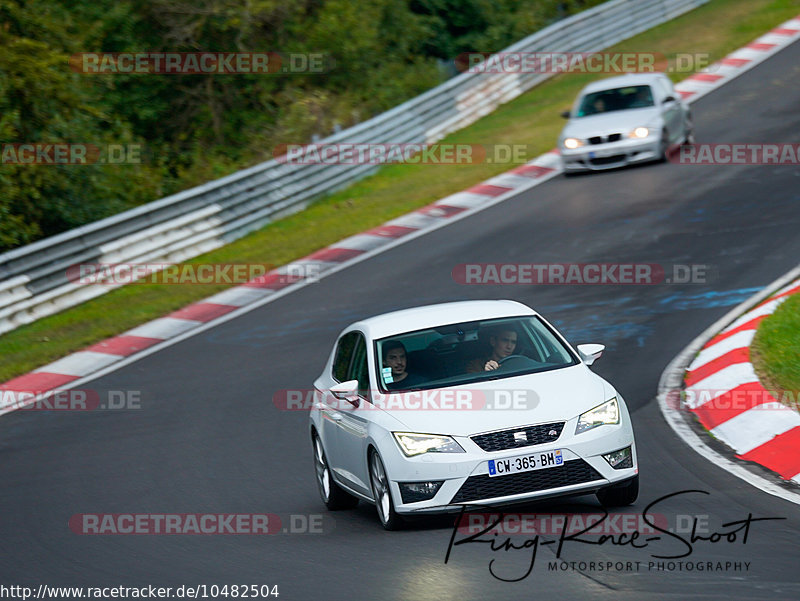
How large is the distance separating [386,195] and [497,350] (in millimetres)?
15069

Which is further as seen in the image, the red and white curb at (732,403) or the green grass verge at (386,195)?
the green grass verge at (386,195)

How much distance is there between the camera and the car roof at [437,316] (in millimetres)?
9266

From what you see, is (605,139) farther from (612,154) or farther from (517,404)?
(517,404)

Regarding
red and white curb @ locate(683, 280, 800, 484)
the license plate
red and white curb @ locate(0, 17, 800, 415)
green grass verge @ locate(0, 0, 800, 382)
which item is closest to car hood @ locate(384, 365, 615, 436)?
the license plate

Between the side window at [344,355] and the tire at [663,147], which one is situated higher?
the side window at [344,355]

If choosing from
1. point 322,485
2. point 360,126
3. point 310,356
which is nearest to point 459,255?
point 310,356

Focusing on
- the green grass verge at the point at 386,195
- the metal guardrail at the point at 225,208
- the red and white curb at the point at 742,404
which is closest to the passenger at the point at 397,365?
the red and white curb at the point at 742,404

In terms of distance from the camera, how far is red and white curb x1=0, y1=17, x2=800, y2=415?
51.8ft

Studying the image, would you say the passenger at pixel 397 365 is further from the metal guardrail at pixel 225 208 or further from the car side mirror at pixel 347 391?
the metal guardrail at pixel 225 208

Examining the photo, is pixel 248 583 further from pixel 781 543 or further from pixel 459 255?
pixel 459 255

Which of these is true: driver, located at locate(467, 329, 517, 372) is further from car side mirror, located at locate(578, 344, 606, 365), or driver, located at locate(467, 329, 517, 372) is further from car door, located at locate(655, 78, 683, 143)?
car door, located at locate(655, 78, 683, 143)

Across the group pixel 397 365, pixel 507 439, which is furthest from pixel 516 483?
pixel 397 365

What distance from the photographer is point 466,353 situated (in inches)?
357

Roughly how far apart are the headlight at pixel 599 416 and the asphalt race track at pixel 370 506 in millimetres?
598
